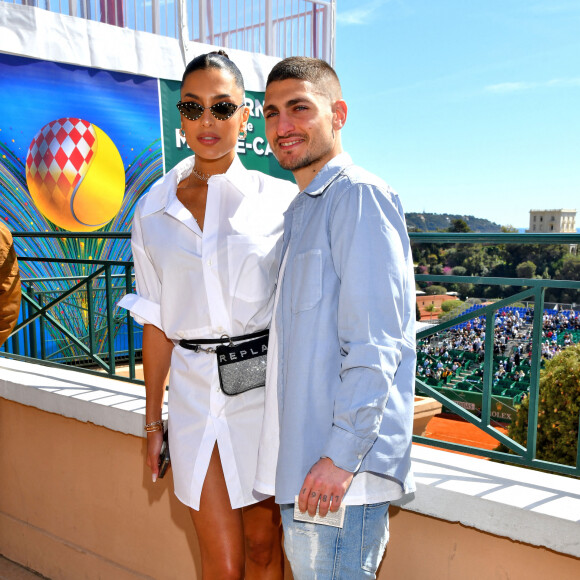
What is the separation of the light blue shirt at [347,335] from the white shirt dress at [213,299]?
0.37m

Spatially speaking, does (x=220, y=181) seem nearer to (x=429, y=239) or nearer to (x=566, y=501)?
(x=429, y=239)

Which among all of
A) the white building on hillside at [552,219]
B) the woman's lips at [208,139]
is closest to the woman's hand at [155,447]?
the woman's lips at [208,139]

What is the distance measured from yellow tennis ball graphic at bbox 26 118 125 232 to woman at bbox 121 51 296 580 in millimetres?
8963

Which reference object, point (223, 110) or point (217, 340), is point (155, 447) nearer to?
point (217, 340)

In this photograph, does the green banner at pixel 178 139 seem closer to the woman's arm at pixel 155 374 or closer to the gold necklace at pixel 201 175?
the gold necklace at pixel 201 175

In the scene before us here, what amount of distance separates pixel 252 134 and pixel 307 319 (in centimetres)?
1303

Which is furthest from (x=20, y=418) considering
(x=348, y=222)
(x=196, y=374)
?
(x=348, y=222)

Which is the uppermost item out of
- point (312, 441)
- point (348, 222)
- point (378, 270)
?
point (348, 222)

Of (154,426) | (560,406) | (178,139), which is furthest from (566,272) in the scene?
→ (178,139)

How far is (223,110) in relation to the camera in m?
1.97

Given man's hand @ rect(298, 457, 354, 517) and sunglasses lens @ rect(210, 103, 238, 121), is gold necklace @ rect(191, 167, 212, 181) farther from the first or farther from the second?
man's hand @ rect(298, 457, 354, 517)

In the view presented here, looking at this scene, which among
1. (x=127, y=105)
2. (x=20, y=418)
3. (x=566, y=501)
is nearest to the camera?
(x=566, y=501)

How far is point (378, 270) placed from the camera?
1365 mm

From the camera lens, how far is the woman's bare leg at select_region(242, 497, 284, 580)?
2.02 metres
